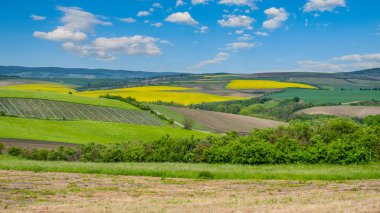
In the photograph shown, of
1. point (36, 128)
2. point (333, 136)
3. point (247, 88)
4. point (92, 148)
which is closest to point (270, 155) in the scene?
point (333, 136)

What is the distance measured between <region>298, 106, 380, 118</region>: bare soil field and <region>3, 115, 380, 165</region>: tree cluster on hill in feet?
220

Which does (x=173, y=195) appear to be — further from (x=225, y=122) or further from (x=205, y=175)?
(x=225, y=122)

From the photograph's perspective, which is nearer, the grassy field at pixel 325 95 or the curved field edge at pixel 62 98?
the curved field edge at pixel 62 98

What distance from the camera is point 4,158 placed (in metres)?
49.8

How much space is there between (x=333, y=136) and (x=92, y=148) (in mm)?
26513

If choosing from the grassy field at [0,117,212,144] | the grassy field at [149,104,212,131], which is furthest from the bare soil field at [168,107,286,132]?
the grassy field at [0,117,212,144]

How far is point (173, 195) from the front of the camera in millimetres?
24516

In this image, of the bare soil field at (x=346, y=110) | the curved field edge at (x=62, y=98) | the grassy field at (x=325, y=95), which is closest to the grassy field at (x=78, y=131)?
the curved field edge at (x=62, y=98)

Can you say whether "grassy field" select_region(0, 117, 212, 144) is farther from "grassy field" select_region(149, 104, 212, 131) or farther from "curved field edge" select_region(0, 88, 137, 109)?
"curved field edge" select_region(0, 88, 137, 109)

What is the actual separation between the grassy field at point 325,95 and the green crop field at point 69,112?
6519 cm

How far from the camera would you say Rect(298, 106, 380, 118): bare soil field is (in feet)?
363

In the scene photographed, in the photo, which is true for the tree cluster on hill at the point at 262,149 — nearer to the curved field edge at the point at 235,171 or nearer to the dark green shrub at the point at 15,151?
the dark green shrub at the point at 15,151

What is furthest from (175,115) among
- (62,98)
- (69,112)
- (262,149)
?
(262,149)

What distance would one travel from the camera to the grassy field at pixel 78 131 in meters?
68.6
